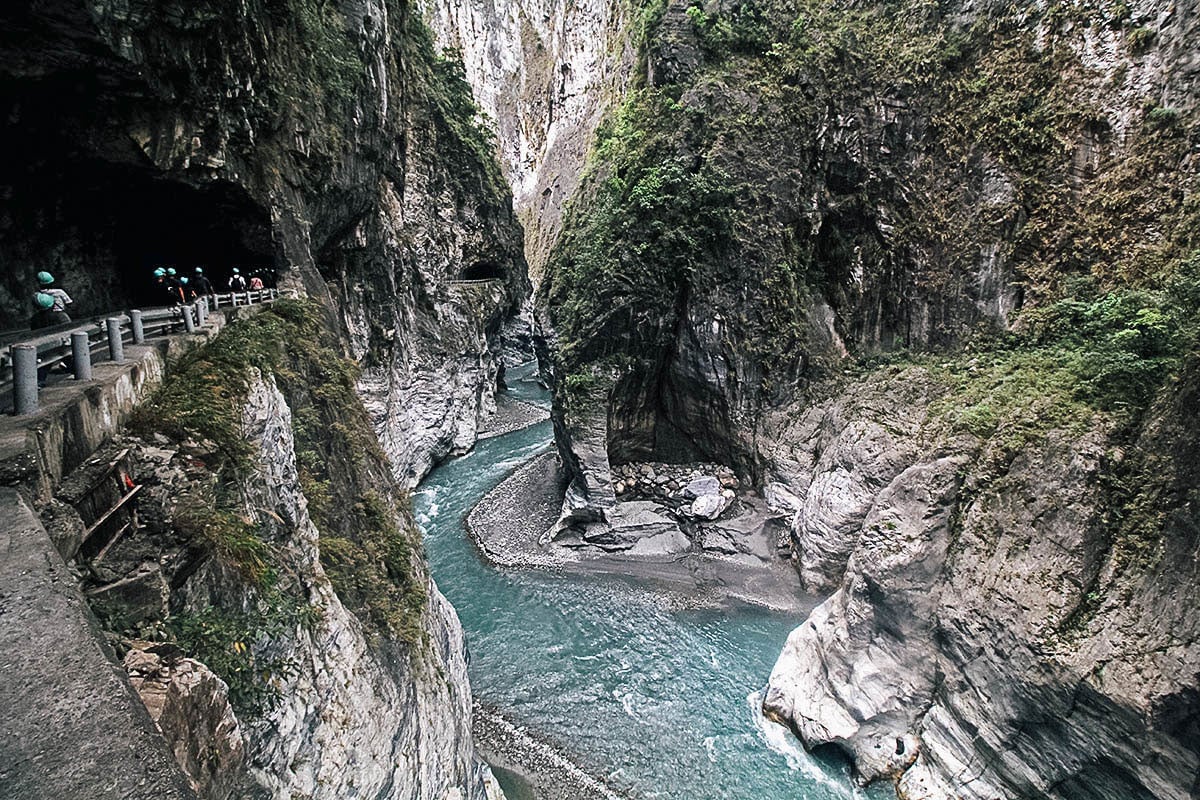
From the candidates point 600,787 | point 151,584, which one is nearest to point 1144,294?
point 600,787

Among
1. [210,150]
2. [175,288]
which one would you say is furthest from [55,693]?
[210,150]

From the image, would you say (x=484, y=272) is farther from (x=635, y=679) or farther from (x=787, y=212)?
(x=635, y=679)

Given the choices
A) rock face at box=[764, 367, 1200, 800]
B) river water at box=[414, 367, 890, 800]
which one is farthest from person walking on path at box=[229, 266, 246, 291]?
rock face at box=[764, 367, 1200, 800]

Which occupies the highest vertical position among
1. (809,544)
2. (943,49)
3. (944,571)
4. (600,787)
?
(943,49)

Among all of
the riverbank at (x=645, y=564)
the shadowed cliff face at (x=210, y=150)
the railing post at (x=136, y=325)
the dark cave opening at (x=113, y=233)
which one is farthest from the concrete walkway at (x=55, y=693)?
the riverbank at (x=645, y=564)

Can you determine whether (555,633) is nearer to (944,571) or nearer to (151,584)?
(944,571)

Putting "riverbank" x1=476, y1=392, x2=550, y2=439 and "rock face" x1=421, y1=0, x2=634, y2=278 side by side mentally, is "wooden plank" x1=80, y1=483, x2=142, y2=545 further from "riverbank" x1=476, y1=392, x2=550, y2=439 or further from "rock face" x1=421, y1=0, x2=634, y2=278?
"rock face" x1=421, y1=0, x2=634, y2=278
